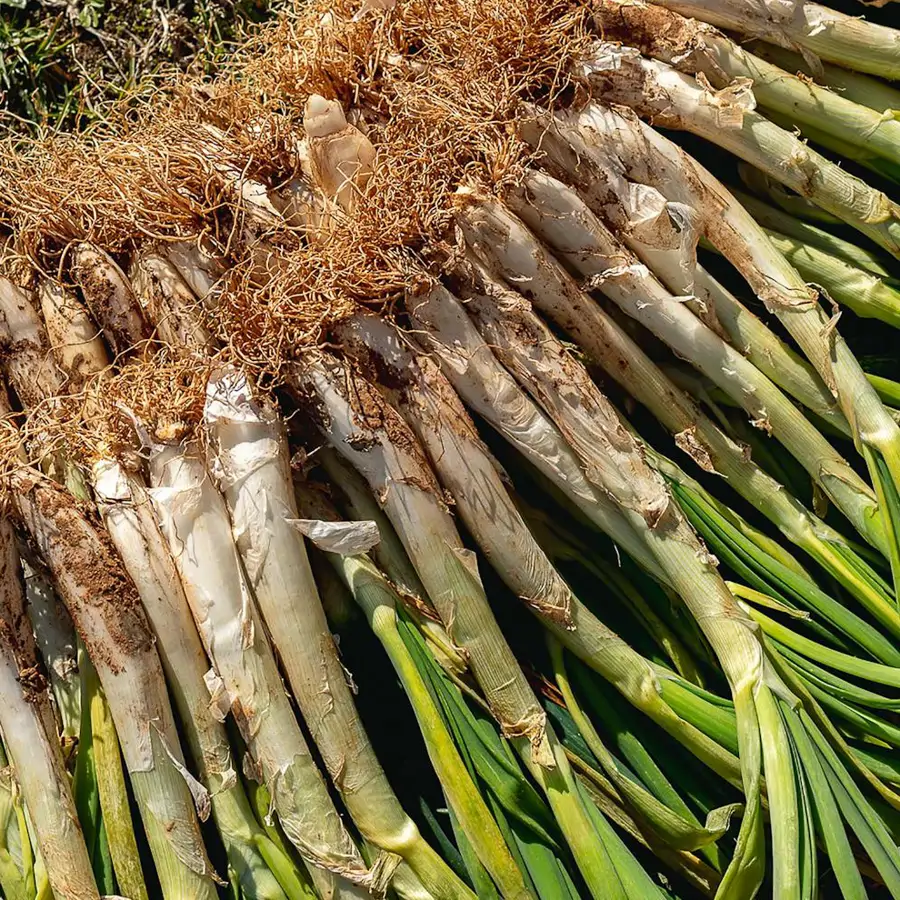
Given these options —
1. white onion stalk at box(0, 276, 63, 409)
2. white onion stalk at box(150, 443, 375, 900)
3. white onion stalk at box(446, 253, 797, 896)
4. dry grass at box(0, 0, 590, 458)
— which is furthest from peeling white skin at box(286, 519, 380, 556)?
white onion stalk at box(0, 276, 63, 409)

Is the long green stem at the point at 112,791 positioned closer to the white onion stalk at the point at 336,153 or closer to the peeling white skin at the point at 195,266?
the peeling white skin at the point at 195,266

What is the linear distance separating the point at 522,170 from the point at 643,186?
213mm

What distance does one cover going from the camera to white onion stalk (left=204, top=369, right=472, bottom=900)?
1325 millimetres

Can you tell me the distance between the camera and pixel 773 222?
5.51 ft

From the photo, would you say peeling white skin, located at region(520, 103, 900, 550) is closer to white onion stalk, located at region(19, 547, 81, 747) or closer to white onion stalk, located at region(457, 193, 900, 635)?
white onion stalk, located at region(457, 193, 900, 635)

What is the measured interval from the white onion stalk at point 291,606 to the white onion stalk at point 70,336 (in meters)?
0.23

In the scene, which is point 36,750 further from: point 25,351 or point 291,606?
point 25,351

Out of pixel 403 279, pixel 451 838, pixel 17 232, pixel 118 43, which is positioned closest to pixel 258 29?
pixel 118 43

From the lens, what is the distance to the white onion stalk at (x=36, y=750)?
129 cm

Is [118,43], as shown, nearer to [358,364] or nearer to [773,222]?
[358,364]

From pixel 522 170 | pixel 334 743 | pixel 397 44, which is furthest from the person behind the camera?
pixel 397 44

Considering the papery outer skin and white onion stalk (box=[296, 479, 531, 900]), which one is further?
the papery outer skin

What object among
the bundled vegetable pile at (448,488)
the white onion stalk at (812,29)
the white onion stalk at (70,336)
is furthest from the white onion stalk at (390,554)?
the white onion stalk at (812,29)

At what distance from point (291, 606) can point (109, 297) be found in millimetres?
539
